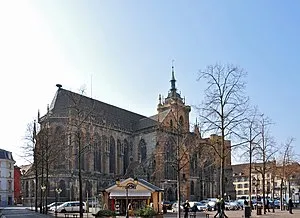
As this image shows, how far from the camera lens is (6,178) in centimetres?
11912

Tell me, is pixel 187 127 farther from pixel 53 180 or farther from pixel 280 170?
pixel 53 180

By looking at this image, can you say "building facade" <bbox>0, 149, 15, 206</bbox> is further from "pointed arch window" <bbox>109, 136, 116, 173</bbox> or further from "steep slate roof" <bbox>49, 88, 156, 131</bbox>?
"steep slate roof" <bbox>49, 88, 156, 131</bbox>

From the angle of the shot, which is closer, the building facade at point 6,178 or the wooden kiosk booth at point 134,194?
the wooden kiosk booth at point 134,194

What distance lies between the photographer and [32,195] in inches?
3629

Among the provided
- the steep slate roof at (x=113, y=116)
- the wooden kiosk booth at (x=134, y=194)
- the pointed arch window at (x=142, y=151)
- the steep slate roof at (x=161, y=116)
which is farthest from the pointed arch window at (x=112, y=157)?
the wooden kiosk booth at (x=134, y=194)

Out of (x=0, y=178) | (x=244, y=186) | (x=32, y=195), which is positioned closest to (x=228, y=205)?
(x=32, y=195)

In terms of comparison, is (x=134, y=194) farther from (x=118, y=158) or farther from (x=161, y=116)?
(x=161, y=116)

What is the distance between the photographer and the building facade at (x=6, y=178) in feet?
382

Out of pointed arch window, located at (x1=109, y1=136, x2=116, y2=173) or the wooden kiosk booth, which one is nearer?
the wooden kiosk booth

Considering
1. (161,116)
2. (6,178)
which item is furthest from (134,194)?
(6,178)

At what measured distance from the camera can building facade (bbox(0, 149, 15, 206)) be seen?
116 metres

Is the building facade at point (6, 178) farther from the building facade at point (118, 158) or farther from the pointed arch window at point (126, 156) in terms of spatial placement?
the pointed arch window at point (126, 156)

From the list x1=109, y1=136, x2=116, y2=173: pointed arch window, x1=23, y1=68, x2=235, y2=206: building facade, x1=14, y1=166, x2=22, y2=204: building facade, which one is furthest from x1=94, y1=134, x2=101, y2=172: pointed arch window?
x1=14, y1=166, x2=22, y2=204: building facade

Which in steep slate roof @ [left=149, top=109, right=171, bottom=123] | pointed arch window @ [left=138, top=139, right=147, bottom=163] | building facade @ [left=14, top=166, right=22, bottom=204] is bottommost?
building facade @ [left=14, top=166, right=22, bottom=204]
